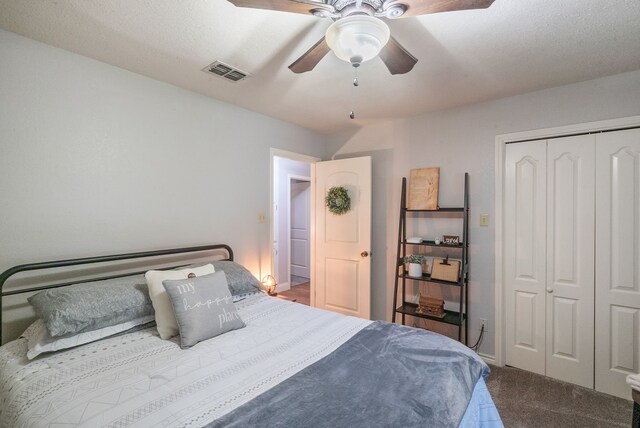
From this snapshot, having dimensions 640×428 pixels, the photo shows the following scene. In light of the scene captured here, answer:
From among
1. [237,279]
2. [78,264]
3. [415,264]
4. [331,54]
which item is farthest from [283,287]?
[331,54]

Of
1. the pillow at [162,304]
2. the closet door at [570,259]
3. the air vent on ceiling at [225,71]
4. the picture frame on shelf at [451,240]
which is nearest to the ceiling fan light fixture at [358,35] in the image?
the air vent on ceiling at [225,71]

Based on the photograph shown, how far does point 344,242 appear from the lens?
358 centimetres

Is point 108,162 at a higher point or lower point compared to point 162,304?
higher

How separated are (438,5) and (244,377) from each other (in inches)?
68.1

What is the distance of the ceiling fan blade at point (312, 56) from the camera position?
1.47m

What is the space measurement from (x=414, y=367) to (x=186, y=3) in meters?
2.08

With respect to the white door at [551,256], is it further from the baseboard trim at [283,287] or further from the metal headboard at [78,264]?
the baseboard trim at [283,287]

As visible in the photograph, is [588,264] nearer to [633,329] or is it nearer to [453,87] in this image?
[633,329]

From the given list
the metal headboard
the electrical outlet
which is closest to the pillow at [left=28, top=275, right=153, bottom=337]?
the metal headboard

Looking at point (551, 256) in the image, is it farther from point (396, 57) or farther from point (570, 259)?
point (396, 57)

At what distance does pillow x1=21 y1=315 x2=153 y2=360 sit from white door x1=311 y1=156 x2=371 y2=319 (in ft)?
7.48

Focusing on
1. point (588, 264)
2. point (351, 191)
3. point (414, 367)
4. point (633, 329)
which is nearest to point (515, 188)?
point (588, 264)

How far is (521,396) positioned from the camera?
233 cm

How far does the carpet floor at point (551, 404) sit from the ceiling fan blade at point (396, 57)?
2384 millimetres
